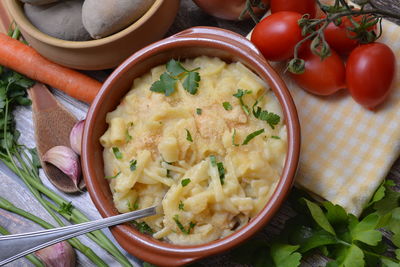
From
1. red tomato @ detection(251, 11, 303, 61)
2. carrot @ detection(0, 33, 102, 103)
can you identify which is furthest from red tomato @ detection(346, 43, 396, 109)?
carrot @ detection(0, 33, 102, 103)

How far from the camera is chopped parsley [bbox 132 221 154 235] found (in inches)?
75.6

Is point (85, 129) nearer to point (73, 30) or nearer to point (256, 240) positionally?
point (73, 30)

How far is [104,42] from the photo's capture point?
2111mm

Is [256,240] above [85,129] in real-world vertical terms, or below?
below

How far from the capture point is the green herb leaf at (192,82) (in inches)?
77.3

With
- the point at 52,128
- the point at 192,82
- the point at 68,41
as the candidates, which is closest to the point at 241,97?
the point at 192,82

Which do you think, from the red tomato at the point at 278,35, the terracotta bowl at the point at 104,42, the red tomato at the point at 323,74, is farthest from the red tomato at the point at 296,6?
the terracotta bowl at the point at 104,42

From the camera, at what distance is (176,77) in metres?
2.01

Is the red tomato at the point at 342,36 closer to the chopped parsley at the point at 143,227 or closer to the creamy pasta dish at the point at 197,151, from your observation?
the creamy pasta dish at the point at 197,151

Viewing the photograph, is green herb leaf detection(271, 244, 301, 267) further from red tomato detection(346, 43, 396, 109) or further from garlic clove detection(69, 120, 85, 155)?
garlic clove detection(69, 120, 85, 155)

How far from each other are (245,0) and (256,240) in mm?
972

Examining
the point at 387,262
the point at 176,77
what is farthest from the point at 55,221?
the point at 387,262

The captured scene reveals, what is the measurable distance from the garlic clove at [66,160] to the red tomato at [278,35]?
2.95 feet

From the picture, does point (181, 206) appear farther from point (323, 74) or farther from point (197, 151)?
point (323, 74)
